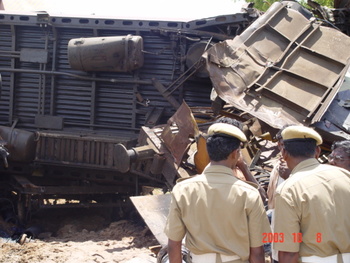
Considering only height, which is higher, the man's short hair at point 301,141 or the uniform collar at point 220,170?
the man's short hair at point 301,141

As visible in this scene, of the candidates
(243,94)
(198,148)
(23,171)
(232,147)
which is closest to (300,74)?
(243,94)

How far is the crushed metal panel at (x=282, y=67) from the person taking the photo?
652cm

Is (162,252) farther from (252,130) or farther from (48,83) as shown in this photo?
(48,83)

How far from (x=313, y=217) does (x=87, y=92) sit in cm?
721

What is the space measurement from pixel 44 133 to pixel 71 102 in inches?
32.3

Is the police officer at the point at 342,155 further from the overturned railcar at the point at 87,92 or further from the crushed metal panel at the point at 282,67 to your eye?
the overturned railcar at the point at 87,92

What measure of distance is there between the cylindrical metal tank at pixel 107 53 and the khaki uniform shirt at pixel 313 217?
6.30 m

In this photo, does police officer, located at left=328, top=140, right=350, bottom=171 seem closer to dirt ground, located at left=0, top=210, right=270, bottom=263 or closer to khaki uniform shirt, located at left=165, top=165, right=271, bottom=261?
khaki uniform shirt, located at left=165, top=165, right=271, bottom=261

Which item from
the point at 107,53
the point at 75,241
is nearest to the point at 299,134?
the point at 75,241

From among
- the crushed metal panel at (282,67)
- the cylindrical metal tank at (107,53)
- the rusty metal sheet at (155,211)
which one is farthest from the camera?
the cylindrical metal tank at (107,53)

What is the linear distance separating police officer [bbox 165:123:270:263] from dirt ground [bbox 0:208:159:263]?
102 inches

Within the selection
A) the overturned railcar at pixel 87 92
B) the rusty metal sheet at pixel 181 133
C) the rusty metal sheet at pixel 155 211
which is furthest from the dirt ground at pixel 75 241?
the rusty metal sheet at pixel 181 133

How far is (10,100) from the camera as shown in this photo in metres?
9.50
